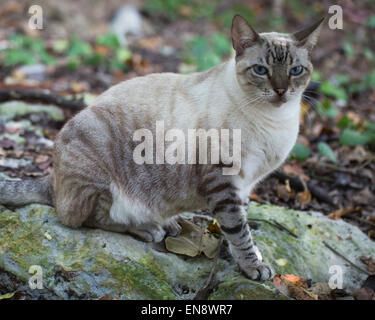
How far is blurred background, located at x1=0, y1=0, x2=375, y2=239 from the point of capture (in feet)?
15.8

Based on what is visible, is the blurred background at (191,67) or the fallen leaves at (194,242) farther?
the blurred background at (191,67)

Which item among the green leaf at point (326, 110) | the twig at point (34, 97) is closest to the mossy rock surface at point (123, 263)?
the twig at point (34, 97)

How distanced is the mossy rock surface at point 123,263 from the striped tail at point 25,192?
0.21 feet

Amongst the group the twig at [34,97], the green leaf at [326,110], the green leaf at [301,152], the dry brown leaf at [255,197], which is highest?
the twig at [34,97]

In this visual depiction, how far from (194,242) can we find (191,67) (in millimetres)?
4695

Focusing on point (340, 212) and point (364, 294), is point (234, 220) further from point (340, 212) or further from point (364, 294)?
point (340, 212)

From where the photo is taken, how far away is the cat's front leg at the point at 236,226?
318 centimetres

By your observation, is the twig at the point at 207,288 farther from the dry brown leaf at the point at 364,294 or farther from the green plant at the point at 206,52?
the green plant at the point at 206,52

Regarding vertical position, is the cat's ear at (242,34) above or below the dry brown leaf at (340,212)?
above

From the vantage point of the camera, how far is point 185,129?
11.0 feet

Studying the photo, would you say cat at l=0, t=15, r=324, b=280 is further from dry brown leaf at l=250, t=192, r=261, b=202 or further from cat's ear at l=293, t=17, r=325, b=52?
dry brown leaf at l=250, t=192, r=261, b=202

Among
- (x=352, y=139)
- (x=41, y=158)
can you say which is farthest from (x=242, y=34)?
(x=352, y=139)

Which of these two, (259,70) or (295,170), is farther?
(295,170)

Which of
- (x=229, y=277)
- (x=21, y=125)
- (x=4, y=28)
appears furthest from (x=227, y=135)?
(x=4, y=28)
